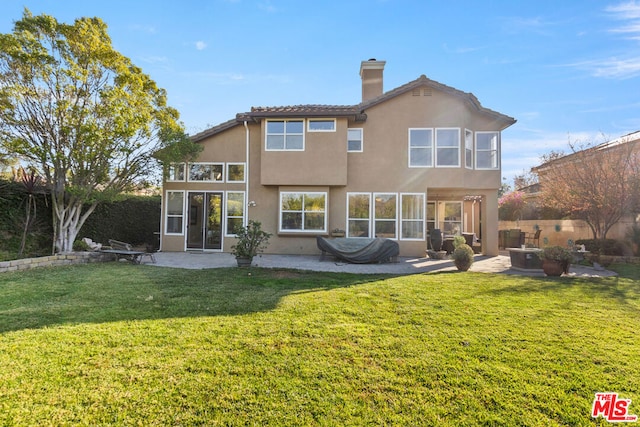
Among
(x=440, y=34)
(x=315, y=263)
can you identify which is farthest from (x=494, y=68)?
(x=315, y=263)

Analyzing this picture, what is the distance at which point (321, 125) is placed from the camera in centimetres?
1287

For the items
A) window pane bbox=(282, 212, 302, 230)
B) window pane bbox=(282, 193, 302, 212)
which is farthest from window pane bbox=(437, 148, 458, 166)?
window pane bbox=(282, 212, 302, 230)

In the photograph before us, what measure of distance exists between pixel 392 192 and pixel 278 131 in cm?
577

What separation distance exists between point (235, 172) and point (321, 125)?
4.51m

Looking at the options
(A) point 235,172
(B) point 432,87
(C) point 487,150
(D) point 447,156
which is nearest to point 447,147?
(D) point 447,156

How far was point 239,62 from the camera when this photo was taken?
1279cm

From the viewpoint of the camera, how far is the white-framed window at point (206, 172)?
1363 cm

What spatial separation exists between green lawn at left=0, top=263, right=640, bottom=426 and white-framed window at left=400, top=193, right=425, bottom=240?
22.8 feet

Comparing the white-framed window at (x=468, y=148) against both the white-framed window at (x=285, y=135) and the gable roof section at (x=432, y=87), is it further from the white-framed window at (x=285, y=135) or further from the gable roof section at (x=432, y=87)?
the white-framed window at (x=285, y=135)

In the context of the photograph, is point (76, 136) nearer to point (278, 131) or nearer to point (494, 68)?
point (278, 131)

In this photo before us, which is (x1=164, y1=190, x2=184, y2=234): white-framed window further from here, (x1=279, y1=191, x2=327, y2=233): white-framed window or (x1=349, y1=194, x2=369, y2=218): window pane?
(x1=349, y1=194, x2=369, y2=218): window pane

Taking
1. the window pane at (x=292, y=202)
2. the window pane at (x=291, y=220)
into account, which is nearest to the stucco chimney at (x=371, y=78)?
the window pane at (x=292, y=202)

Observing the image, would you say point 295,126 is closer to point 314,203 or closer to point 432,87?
point 314,203

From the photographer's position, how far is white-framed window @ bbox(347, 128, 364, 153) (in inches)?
523
